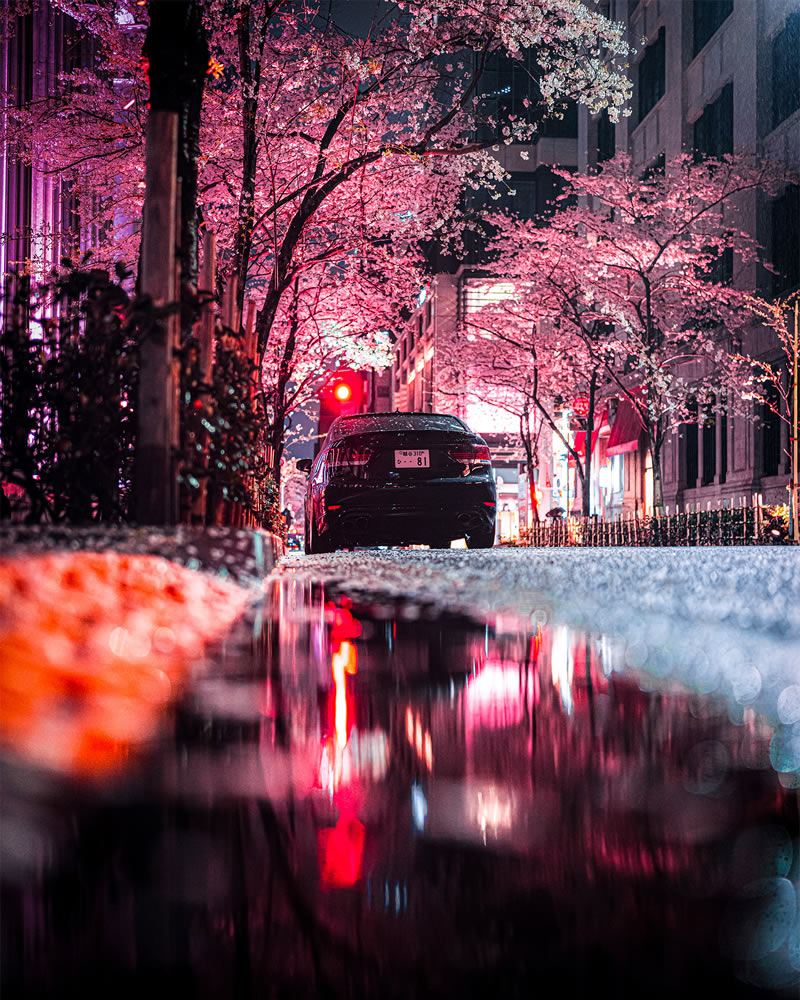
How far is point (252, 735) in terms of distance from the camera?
6.47 feet

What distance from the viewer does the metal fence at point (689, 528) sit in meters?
24.2

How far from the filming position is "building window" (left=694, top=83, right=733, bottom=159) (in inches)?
1492

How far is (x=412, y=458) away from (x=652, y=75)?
39.4 metres

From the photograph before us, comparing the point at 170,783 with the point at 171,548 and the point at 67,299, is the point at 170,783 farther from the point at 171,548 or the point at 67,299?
the point at 67,299

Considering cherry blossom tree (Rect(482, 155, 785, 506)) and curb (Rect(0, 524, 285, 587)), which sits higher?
cherry blossom tree (Rect(482, 155, 785, 506))

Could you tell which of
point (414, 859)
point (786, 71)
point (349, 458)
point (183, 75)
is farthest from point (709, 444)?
point (414, 859)

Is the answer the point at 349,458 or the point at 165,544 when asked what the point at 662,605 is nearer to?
the point at 165,544

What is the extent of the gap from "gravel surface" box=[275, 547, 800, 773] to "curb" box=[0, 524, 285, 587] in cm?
59

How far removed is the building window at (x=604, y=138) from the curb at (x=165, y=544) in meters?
53.1

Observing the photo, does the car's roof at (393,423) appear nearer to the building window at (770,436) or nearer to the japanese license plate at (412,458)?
the japanese license plate at (412,458)

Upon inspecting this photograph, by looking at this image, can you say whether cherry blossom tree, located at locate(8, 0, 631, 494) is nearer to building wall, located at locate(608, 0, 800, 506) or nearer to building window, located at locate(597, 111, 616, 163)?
building wall, located at locate(608, 0, 800, 506)

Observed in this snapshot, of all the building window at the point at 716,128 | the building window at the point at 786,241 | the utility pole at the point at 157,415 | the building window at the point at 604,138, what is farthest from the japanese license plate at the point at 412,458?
the building window at the point at 604,138

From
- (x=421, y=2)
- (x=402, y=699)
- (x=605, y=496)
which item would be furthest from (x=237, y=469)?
(x=605, y=496)

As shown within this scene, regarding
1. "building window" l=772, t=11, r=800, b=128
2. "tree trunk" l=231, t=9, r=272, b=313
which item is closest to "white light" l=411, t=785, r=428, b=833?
"tree trunk" l=231, t=9, r=272, b=313
